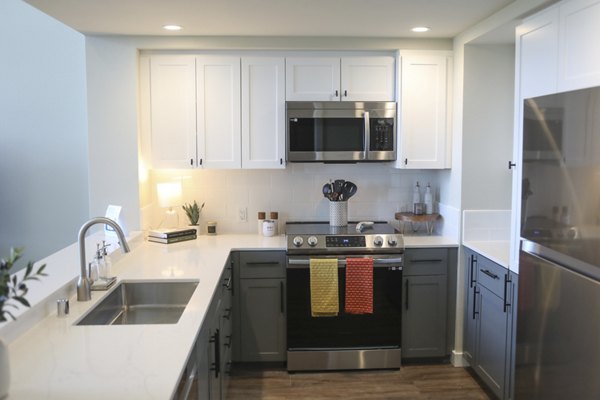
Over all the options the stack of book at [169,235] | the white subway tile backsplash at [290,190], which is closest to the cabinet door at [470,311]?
the white subway tile backsplash at [290,190]

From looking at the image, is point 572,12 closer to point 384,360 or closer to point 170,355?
point 170,355

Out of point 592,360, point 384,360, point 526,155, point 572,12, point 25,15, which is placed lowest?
point 384,360

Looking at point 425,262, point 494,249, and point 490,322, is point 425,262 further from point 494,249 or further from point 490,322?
point 490,322

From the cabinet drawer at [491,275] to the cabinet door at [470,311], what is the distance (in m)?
0.08

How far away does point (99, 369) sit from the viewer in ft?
5.30

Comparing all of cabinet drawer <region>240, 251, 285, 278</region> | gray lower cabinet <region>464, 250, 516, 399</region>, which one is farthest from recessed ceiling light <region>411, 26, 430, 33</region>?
cabinet drawer <region>240, 251, 285, 278</region>

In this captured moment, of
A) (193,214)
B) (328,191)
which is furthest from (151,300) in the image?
(328,191)

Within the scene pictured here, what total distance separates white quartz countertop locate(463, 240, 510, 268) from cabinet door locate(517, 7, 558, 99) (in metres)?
0.95

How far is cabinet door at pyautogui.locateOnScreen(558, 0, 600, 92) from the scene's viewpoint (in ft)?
7.27

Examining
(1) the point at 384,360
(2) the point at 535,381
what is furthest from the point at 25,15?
(2) the point at 535,381

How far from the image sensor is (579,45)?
7.61ft

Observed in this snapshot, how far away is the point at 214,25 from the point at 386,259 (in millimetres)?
1938

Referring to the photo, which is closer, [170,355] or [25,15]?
[170,355]

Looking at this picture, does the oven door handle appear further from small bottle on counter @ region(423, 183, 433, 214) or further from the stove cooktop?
small bottle on counter @ region(423, 183, 433, 214)
